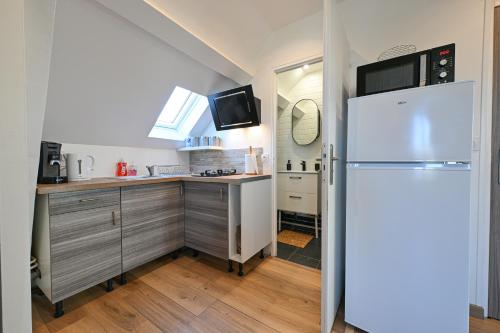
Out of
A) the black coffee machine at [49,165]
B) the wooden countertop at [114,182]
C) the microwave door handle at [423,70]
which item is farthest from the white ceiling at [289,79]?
the black coffee machine at [49,165]

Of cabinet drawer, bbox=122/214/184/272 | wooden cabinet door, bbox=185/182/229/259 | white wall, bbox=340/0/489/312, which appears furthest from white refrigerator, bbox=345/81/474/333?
cabinet drawer, bbox=122/214/184/272

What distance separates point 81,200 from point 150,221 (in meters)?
0.57

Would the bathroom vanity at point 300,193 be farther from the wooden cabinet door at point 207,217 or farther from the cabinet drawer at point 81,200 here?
the cabinet drawer at point 81,200

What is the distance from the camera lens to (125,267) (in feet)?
5.30

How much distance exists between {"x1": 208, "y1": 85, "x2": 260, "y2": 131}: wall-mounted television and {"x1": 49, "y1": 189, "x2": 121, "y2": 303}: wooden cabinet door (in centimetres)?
138

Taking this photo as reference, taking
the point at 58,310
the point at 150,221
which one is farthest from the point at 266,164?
the point at 58,310

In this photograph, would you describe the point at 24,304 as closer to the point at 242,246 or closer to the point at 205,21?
the point at 242,246

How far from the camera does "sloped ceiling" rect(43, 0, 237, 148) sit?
1371 mm

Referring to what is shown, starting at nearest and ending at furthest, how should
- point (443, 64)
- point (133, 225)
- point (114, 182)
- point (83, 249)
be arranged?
point (443, 64)
point (83, 249)
point (114, 182)
point (133, 225)

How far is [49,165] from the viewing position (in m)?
1.46

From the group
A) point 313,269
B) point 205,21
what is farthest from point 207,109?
point 313,269

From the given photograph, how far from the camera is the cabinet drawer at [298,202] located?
2628 mm

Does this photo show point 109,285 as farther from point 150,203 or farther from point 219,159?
point 219,159

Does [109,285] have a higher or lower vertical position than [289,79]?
lower
